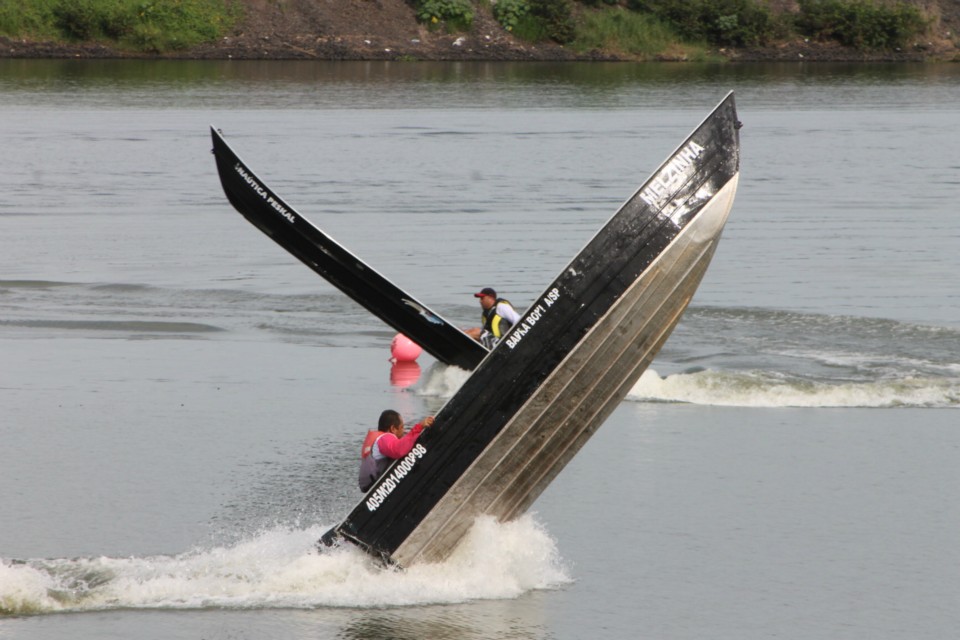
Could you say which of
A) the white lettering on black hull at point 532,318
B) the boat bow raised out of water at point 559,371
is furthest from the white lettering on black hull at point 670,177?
the white lettering on black hull at point 532,318

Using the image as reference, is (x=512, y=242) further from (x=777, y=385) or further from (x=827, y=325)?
(x=777, y=385)

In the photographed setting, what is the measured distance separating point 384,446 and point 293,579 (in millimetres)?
1431

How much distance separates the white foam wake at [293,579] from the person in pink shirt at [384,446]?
0.75 meters

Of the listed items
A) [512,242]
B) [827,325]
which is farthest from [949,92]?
[827,325]

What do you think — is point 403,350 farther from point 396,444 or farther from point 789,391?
point 396,444

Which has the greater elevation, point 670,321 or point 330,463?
point 670,321

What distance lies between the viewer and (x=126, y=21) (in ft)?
275

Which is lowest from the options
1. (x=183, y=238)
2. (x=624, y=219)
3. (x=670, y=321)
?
(x=183, y=238)

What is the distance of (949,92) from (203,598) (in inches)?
2693

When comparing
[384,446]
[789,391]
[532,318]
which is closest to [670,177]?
[532,318]

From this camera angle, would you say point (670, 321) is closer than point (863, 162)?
Yes

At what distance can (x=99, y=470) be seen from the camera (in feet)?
58.2

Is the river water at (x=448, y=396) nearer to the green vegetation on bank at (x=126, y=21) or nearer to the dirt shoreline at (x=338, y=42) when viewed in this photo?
the green vegetation on bank at (x=126, y=21)

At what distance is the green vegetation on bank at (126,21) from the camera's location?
271 feet
